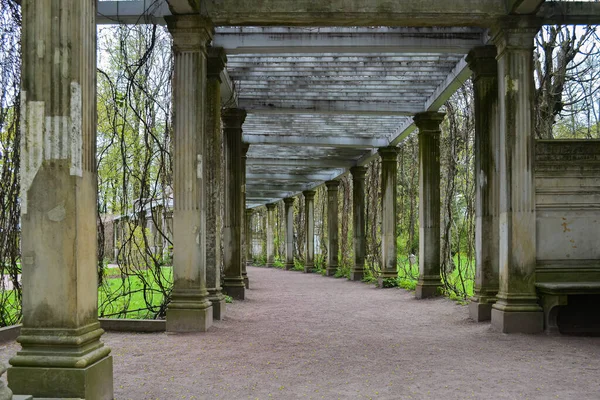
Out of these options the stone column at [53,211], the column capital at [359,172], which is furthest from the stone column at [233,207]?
the stone column at [53,211]

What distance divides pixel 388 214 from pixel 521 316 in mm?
10343

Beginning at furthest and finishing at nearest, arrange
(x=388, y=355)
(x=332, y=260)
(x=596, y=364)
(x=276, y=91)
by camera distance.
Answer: (x=332, y=260) → (x=276, y=91) → (x=388, y=355) → (x=596, y=364)

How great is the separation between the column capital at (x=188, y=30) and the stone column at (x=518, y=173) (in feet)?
15.4

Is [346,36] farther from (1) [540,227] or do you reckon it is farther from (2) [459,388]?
(2) [459,388]

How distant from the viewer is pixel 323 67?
11.8 meters

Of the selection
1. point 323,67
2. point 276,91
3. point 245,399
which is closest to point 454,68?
point 323,67

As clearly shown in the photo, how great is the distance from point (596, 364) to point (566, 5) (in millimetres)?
5830

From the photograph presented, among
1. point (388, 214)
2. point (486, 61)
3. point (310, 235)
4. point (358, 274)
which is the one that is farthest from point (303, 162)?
point (486, 61)

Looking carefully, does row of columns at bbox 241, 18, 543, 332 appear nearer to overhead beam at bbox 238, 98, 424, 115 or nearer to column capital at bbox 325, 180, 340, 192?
overhead beam at bbox 238, 98, 424, 115

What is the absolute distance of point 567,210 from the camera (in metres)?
8.80

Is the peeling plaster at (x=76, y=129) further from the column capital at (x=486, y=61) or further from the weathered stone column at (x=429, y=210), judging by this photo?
the weathered stone column at (x=429, y=210)

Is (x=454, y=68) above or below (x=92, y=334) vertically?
above

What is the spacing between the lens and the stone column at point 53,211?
3.97 meters

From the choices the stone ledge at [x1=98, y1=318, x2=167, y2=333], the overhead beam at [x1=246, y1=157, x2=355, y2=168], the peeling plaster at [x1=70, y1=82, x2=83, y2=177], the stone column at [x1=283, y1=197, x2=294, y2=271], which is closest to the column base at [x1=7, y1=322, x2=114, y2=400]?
the peeling plaster at [x1=70, y1=82, x2=83, y2=177]
